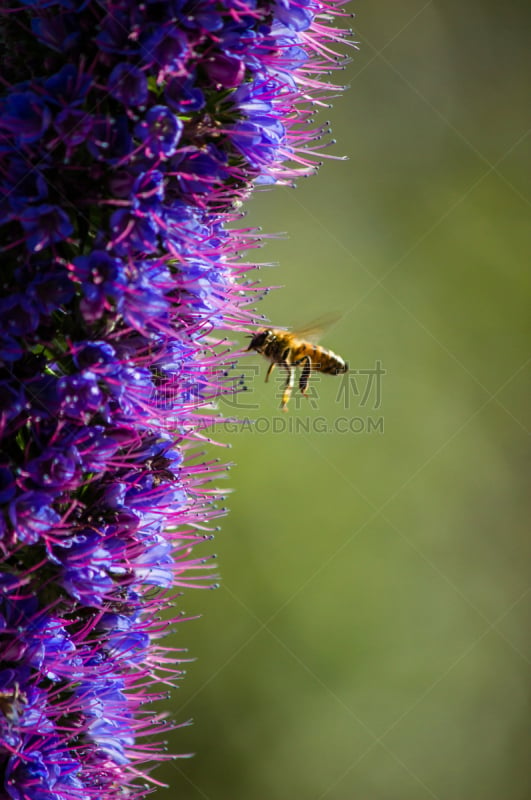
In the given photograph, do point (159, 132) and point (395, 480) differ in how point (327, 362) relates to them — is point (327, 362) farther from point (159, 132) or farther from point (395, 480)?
point (395, 480)

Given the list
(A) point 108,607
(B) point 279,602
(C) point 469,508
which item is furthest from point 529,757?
(A) point 108,607

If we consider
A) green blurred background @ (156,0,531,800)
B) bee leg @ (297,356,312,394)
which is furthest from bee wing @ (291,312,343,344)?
green blurred background @ (156,0,531,800)

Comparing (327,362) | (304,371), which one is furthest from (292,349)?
(327,362)

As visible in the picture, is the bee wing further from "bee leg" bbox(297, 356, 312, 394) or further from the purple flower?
the purple flower

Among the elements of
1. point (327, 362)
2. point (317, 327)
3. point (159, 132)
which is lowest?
point (327, 362)

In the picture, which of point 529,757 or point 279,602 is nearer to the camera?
point 279,602

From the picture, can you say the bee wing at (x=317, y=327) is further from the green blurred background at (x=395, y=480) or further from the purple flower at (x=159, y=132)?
the green blurred background at (x=395, y=480)

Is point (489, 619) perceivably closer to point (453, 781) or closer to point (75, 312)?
point (453, 781)
